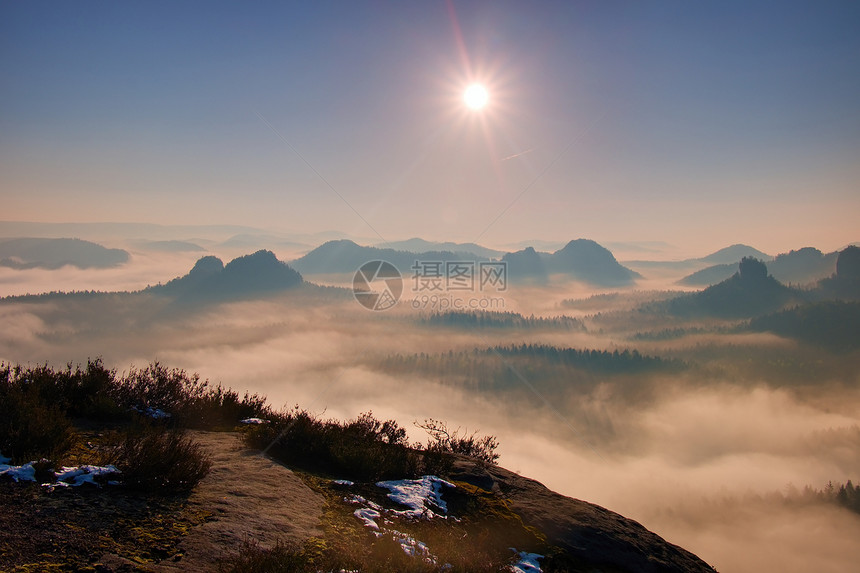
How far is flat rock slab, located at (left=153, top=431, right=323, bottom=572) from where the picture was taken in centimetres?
539

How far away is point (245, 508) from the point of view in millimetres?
6688

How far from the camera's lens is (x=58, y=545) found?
4715 millimetres

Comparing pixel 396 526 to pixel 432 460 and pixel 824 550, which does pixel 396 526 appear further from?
pixel 824 550

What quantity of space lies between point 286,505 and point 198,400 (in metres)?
6.25

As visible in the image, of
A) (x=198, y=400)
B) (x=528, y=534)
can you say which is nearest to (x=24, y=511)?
(x=198, y=400)

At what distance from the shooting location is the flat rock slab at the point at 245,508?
5.39 m

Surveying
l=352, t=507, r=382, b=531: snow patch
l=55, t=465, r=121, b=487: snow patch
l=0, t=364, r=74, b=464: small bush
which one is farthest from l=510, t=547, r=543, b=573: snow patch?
l=0, t=364, r=74, b=464: small bush

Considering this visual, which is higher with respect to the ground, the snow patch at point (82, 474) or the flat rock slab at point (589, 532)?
the snow patch at point (82, 474)

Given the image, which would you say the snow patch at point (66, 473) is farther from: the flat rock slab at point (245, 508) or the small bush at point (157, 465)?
the flat rock slab at point (245, 508)

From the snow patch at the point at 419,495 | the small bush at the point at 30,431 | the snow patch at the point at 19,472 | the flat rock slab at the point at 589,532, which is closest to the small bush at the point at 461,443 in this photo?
the flat rock slab at the point at 589,532

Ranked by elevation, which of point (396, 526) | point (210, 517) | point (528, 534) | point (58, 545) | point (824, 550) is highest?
point (58, 545)

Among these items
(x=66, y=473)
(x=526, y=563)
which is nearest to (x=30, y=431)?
(x=66, y=473)

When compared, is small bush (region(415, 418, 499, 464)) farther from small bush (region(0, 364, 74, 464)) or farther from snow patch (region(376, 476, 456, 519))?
small bush (region(0, 364, 74, 464))

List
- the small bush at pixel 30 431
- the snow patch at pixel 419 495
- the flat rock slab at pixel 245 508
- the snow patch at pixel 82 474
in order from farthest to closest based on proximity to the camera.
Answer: the snow patch at pixel 419 495
the small bush at pixel 30 431
the snow patch at pixel 82 474
the flat rock slab at pixel 245 508
